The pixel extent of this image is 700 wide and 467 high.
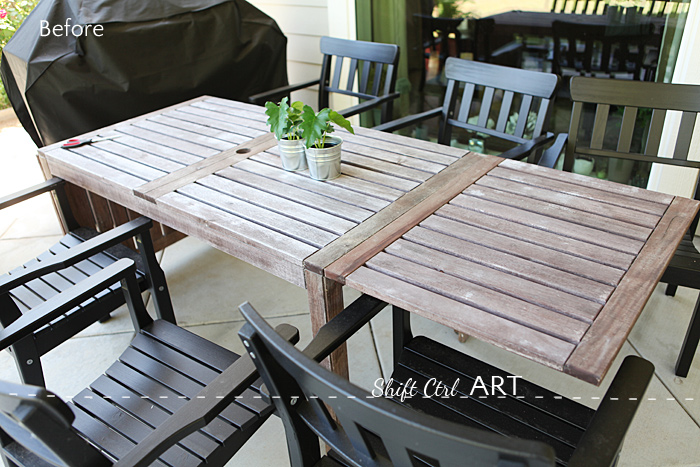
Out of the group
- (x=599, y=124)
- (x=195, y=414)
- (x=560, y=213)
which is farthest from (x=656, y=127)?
(x=195, y=414)

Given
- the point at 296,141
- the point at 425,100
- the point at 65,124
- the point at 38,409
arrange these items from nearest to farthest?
the point at 38,409 < the point at 296,141 < the point at 65,124 < the point at 425,100

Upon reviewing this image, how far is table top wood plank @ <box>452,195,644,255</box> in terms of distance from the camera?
A: 51.4 inches

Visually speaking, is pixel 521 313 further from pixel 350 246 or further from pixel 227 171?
pixel 227 171

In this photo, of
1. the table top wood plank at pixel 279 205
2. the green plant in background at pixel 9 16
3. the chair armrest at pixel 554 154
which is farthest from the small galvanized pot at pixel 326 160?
the green plant in background at pixel 9 16

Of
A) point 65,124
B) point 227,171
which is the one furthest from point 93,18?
point 227,171

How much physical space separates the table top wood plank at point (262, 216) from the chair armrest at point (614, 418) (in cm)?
73

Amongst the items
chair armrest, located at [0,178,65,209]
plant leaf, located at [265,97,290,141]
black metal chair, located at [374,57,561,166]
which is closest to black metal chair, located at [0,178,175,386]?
chair armrest, located at [0,178,65,209]

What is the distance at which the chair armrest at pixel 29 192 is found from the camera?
1869mm

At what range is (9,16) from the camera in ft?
16.1

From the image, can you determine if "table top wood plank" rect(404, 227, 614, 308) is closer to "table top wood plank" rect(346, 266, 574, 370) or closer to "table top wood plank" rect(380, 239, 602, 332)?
"table top wood plank" rect(380, 239, 602, 332)

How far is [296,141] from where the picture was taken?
170 centimetres

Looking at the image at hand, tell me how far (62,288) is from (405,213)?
1187mm

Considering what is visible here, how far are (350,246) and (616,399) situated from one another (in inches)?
26.5

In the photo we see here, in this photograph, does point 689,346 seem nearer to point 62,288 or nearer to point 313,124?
A: point 313,124
